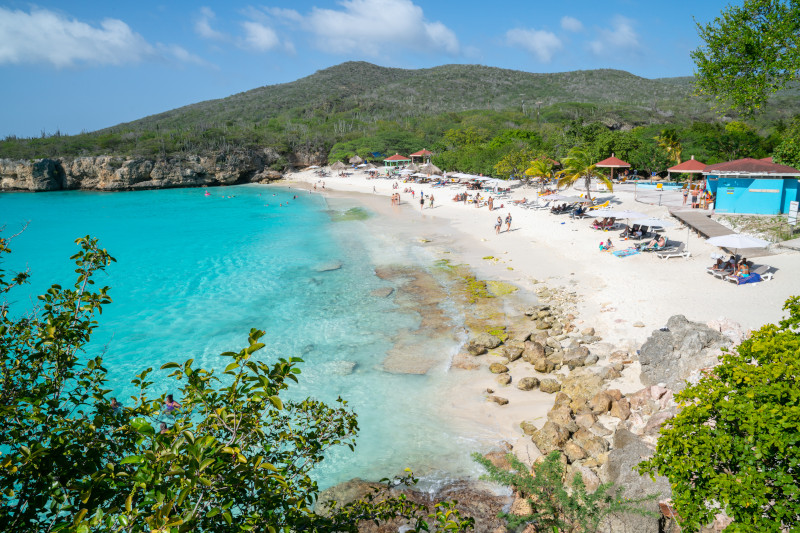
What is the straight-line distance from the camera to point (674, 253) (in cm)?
1945

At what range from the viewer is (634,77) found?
6083 inches

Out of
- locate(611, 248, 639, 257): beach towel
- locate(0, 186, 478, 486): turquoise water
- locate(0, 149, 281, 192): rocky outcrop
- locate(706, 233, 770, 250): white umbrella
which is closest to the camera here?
locate(0, 186, 478, 486): turquoise water

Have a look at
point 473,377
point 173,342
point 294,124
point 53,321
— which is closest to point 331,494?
point 473,377

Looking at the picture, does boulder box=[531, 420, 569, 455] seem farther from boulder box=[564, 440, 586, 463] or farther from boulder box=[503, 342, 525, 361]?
boulder box=[503, 342, 525, 361]

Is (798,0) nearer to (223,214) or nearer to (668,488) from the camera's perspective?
(668,488)

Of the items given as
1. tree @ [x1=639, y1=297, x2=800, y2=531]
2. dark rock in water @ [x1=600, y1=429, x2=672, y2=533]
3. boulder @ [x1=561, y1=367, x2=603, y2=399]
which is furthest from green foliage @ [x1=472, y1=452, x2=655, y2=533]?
boulder @ [x1=561, y1=367, x2=603, y2=399]

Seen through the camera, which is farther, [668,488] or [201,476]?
[668,488]

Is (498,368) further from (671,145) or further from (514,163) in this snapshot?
(671,145)

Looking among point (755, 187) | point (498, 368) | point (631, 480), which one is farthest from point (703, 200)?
point (631, 480)

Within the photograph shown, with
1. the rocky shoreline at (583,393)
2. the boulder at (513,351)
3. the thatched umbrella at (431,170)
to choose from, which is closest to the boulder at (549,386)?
the rocky shoreline at (583,393)

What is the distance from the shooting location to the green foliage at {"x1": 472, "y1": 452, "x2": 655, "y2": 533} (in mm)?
6492

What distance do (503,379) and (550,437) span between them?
9.21 feet

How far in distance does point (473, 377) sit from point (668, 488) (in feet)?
19.6

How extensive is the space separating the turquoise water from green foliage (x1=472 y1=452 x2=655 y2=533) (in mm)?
2232
